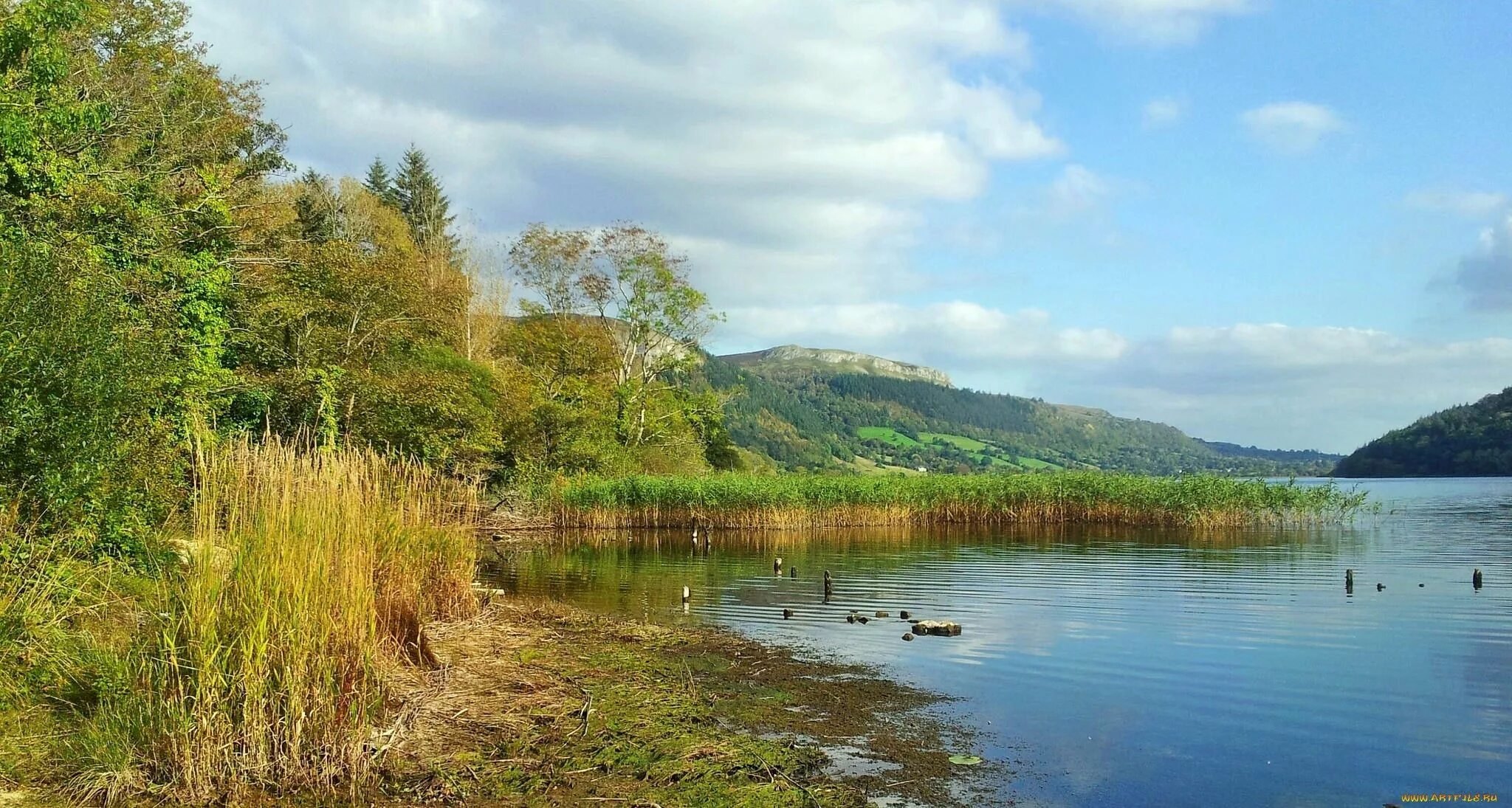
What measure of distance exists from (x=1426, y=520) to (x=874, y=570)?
34178mm

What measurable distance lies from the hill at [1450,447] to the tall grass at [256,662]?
376 ft

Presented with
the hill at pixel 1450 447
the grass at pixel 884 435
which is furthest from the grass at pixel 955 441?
the hill at pixel 1450 447

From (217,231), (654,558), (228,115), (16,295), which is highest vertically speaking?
(228,115)

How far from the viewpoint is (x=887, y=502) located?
42594 millimetres

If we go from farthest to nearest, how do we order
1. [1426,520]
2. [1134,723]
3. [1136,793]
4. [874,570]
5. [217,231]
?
[1426,520] → [874,570] → [217,231] → [1134,723] → [1136,793]

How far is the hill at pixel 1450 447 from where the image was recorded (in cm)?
9944

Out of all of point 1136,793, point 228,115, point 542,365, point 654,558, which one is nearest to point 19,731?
point 1136,793

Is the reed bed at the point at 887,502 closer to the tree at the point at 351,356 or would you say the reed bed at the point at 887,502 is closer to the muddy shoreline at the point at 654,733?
the tree at the point at 351,356

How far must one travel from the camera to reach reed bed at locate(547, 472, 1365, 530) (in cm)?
4106

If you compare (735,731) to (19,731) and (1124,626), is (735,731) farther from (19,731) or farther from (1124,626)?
(1124,626)

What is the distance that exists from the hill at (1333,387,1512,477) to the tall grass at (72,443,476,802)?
4509 inches

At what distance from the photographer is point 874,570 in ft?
84.0

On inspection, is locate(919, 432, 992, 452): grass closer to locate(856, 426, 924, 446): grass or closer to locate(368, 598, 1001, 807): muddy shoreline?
locate(856, 426, 924, 446): grass

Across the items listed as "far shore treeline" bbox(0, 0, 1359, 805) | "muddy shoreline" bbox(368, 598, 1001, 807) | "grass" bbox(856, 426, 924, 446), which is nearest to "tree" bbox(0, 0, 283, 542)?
"far shore treeline" bbox(0, 0, 1359, 805)
